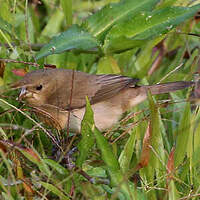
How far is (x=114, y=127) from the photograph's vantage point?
4508mm

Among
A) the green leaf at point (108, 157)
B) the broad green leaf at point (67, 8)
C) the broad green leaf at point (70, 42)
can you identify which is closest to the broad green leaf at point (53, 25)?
the broad green leaf at point (67, 8)

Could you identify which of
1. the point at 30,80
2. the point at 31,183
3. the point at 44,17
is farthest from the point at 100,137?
the point at 44,17

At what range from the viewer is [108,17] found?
5012mm

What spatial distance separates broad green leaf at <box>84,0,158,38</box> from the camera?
498 centimetres

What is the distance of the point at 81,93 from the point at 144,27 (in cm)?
92

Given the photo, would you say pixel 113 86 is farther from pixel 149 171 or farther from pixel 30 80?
pixel 149 171

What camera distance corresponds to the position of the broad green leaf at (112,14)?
4984 millimetres

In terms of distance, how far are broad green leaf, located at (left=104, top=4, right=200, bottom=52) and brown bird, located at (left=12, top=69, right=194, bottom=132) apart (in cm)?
40

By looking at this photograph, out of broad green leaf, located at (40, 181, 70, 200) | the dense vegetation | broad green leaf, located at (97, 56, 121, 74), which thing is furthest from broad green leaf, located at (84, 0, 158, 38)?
broad green leaf, located at (40, 181, 70, 200)

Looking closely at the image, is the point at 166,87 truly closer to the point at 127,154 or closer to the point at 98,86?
the point at 98,86

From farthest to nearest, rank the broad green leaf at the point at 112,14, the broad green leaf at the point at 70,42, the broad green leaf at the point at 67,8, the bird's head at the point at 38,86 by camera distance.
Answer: the broad green leaf at the point at 67,8 → the broad green leaf at the point at 112,14 → the broad green leaf at the point at 70,42 → the bird's head at the point at 38,86

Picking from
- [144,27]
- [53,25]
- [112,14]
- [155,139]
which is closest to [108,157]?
[155,139]

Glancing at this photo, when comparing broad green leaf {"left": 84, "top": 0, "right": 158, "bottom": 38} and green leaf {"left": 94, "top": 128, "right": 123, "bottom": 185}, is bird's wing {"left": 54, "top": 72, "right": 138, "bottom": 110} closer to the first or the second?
broad green leaf {"left": 84, "top": 0, "right": 158, "bottom": 38}

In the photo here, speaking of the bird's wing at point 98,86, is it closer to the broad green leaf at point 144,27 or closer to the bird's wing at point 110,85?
the bird's wing at point 110,85
